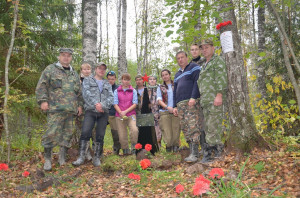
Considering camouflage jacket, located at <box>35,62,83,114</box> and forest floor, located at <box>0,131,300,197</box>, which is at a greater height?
camouflage jacket, located at <box>35,62,83,114</box>

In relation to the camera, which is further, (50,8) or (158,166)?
(50,8)

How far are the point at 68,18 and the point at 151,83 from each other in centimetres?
532

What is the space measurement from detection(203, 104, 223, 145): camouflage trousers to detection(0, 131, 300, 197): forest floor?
1.14ft

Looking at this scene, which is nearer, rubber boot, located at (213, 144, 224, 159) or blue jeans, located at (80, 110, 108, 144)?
rubber boot, located at (213, 144, 224, 159)

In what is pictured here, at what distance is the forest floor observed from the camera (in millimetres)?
3021

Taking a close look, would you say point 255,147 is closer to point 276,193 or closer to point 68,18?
point 276,193

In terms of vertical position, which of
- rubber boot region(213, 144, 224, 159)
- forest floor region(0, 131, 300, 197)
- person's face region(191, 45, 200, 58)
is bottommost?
forest floor region(0, 131, 300, 197)

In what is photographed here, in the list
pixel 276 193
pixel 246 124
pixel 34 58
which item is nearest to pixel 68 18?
pixel 34 58

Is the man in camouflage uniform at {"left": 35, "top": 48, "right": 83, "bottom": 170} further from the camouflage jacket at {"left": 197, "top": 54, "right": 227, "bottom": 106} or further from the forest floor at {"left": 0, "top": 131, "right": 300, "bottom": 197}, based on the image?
the camouflage jacket at {"left": 197, "top": 54, "right": 227, "bottom": 106}

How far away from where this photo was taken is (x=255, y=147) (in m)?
4.03

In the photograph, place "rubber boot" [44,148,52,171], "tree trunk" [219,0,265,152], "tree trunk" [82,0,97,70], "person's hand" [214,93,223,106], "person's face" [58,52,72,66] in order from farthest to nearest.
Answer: "tree trunk" [82,0,97,70] → "person's face" [58,52,72,66] → "rubber boot" [44,148,52,171] → "person's hand" [214,93,223,106] → "tree trunk" [219,0,265,152]

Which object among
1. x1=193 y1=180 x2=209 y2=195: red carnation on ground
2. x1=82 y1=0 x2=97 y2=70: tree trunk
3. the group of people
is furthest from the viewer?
x1=82 y1=0 x2=97 y2=70: tree trunk

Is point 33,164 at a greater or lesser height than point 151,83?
lesser

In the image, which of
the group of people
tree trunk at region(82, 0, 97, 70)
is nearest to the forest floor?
the group of people
